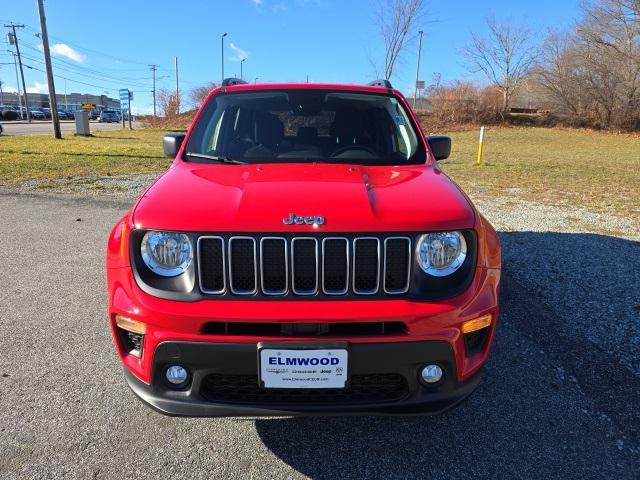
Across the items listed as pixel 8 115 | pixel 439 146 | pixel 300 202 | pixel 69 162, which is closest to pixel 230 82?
pixel 439 146

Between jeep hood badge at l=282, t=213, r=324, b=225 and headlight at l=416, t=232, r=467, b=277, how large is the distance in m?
0.45

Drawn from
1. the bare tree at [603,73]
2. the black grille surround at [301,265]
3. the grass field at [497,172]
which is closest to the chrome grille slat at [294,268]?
the black grille surround at [301,265]

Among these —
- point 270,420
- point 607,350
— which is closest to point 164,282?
point 270,420

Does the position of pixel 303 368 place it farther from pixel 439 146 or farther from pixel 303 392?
pixel 439 146

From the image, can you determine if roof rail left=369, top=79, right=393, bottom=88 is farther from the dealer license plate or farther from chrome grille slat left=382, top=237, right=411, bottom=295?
the dealer license plate

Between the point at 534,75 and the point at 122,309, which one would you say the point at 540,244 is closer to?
the point at 122,309

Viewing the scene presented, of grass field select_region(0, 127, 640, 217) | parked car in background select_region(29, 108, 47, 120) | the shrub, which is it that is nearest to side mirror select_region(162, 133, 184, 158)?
grass field select_region(0, 127, 640, 217)

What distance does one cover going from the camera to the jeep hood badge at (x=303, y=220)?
199cm

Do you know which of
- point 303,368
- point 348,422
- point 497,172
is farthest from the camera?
point 497,172

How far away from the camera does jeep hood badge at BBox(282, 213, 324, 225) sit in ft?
6.53

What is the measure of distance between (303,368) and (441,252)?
0.79 meters

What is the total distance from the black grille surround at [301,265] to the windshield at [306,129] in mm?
1122

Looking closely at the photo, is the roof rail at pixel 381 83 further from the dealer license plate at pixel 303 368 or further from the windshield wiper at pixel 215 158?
the dealer license plate at pixel 303 368

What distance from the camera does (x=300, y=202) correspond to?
2100mm
